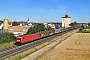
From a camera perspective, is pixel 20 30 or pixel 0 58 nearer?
pixel 0 58

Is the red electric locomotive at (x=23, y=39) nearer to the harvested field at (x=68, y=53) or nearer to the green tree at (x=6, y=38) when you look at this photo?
the green tree at (x=6, y=38)

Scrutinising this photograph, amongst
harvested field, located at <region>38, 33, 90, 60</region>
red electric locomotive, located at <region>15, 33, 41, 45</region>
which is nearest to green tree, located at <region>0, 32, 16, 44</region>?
red electric locomotive, located at <region>15, 33, 41, 45</region>

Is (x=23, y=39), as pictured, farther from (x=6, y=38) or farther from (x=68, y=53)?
(x=68, y=53)

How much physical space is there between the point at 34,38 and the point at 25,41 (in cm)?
632

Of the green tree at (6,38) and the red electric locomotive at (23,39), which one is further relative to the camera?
the green tree at (6,38)

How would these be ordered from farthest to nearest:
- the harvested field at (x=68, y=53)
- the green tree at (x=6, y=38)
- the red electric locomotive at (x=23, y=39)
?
the green tree at (x=6, y=38) < the red electric locomotive at (x=23, y=39) < the harvested field at (x=68, y=53)

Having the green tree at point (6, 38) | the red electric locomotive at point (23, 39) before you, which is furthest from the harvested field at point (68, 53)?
the green tree at point (6, 38)

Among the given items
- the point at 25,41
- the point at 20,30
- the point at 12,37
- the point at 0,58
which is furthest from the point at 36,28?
the point at 0,58

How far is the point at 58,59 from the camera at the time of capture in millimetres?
19812

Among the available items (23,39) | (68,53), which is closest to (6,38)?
(23,39)

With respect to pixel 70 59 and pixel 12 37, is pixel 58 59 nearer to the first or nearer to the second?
pixel 70 59

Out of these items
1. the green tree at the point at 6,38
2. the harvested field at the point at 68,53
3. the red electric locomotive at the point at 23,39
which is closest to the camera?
the harvested field at the point at 68,53

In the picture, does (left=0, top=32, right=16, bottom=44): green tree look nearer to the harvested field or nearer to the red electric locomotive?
the red electric locomotive

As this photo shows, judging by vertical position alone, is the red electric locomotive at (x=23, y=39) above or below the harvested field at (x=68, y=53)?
above
